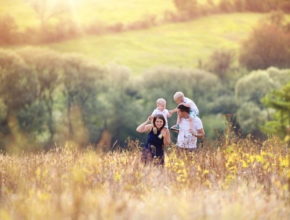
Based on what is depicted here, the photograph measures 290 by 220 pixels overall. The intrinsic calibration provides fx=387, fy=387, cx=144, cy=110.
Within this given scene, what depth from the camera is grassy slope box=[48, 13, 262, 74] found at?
59938 millimetres

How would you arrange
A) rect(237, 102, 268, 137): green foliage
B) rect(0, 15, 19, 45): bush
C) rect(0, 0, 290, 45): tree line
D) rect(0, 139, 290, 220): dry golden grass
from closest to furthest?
rect(0, 139, 290, 220): dry golden grass < rect(237, 102, 268, 137): green foliage < rect(0, 15, 19, 45): bush < rect(0, 0, 290, 45): tree line

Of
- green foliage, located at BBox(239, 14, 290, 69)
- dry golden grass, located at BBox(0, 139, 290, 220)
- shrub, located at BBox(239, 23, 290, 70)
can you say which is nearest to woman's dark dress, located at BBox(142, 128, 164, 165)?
dry golden grass, located at BBox(0, 139, 290, 220)

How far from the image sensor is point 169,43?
222ft

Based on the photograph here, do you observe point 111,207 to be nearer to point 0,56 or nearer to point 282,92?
point 282,92

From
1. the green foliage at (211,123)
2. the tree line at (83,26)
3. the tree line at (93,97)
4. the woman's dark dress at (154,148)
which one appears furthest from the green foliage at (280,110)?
the tree line at (83,26)

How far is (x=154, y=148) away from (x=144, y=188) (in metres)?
1.58

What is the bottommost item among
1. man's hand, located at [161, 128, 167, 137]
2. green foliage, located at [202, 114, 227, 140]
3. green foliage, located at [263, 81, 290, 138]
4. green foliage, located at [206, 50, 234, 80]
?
green foliage, located at [202, 114, 227, 140]

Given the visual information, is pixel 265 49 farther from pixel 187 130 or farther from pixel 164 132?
pixel 164 132

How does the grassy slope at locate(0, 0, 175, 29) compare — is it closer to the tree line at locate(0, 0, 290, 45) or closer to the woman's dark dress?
the tree line at locate(0, 0, 290, 45)

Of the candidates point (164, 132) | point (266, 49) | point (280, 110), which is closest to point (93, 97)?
point (266, 49)

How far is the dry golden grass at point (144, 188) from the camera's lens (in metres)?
4.95

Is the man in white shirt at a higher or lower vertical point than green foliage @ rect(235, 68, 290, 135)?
higher

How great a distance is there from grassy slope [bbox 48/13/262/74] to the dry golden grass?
4895 centimetres

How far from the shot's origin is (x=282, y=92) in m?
6.02
